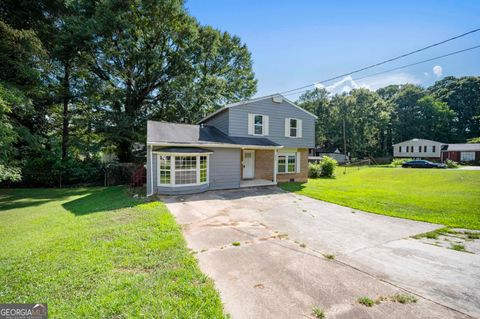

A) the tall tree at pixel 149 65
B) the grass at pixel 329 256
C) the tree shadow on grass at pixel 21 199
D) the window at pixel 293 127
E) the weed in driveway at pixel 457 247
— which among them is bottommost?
the tree shadow on grass at pixel 21 199

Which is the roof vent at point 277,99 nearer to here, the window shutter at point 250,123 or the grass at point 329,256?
the window shutter at point 250,123

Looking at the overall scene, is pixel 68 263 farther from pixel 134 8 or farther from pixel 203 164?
pixel 134 8

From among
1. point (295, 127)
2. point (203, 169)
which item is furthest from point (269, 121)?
point (203, 169)

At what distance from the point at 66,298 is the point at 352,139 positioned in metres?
46.3

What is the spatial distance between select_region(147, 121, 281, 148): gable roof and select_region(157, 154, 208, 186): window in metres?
0.76

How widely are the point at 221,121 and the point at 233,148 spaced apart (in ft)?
9.95

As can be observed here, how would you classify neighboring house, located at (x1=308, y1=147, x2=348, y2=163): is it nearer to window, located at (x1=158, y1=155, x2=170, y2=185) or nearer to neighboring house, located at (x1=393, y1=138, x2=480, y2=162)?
neighboring house, located at (x1=393, y1=138, x2=480, y2=162)

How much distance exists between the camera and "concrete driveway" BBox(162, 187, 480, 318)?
2793 millimetres

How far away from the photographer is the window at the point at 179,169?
1042cm

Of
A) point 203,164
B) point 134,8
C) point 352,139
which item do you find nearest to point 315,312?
point 203,164

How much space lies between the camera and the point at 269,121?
48.6 feet

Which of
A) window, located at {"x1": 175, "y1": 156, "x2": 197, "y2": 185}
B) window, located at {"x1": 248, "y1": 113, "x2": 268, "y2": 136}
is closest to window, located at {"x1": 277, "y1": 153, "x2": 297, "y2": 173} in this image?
window, located at {"x1": 248, "y1": 113, "x2": 268, "y2": 136}

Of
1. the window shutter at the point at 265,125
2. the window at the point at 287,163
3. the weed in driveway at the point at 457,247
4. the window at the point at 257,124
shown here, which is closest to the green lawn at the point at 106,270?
the weed in driveway at the point at 457,247

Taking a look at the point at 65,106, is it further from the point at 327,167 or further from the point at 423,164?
the point at 423,164
